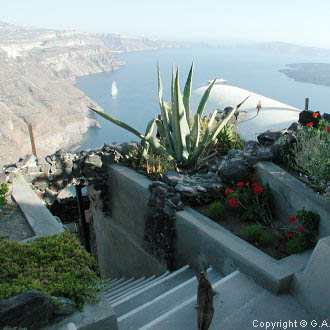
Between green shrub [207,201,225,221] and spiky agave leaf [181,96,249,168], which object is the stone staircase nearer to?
green shrub [207,201,225,221]

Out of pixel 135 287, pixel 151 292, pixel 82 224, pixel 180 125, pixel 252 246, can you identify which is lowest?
pixel 82 224

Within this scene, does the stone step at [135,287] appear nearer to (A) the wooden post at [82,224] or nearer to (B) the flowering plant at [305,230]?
(B) the flowering plant at [305,230]

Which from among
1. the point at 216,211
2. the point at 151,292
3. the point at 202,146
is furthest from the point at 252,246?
the point at 202,146

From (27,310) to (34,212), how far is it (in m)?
2.19

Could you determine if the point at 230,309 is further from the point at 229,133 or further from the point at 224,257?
the point at 229,133

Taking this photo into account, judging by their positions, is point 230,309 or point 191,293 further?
point 191,293

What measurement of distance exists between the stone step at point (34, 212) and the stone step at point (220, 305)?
146 cm

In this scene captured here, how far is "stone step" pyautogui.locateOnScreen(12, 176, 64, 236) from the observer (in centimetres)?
363

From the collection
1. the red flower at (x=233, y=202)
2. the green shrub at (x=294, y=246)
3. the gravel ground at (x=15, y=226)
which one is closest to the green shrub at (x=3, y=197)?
the gravel ground at (x=15, y=226)

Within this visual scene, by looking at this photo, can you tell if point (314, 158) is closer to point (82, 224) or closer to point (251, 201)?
point (251, 201)

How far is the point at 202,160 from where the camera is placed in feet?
16.7

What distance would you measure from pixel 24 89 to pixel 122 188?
75.6 meters

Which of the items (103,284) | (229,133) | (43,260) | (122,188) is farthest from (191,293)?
(229,133)

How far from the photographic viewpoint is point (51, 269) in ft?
8.98
